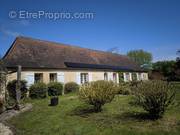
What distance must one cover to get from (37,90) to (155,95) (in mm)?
10794

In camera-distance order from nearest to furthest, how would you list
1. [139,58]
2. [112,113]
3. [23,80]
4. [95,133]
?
[95,133] < [112,113] < [23,80] < [139,58]

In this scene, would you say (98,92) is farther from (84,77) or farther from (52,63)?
(84,77)

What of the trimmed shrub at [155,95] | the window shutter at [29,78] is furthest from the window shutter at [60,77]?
the trimmed shrub at [155,95]

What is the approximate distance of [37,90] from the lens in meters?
14.4

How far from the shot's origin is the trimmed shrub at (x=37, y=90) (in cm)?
1442

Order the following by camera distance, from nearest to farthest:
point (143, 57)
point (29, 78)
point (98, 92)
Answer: point (98, 92) → point (29, 78) → point (143, 57)

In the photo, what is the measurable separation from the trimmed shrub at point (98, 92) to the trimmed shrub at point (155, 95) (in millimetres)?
1683

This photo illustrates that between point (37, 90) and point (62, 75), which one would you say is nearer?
A: point (37, 90)

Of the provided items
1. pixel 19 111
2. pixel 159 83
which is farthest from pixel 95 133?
pixel 19 111

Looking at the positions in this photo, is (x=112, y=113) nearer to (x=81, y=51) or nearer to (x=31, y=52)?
(x=31, y=52)

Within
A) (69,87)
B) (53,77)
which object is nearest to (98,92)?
(69,87)

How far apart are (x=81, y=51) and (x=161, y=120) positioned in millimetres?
18962

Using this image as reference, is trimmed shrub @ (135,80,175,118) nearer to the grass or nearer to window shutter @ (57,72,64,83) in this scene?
the grass

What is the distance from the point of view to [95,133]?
551 cm
